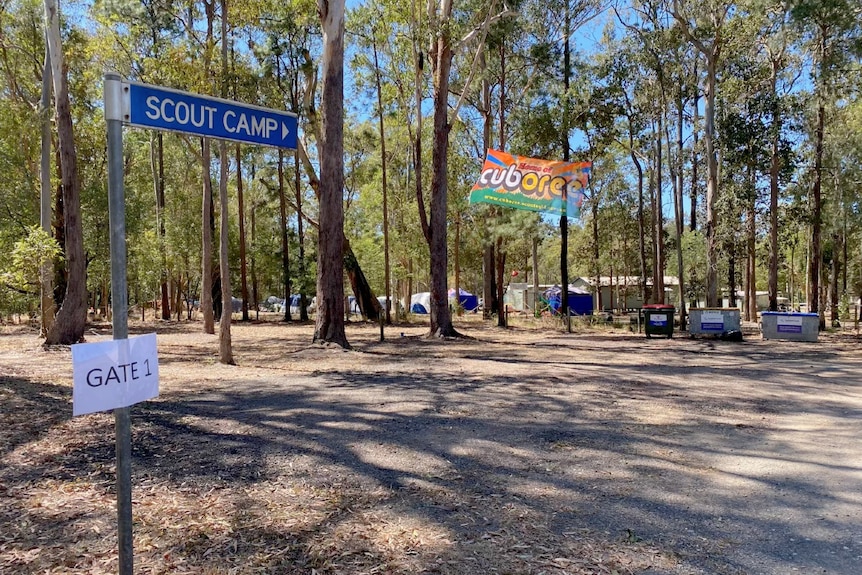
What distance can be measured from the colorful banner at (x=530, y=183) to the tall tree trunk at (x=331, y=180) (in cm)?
583

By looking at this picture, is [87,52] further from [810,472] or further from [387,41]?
[810,472]

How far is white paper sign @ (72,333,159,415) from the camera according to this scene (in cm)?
189

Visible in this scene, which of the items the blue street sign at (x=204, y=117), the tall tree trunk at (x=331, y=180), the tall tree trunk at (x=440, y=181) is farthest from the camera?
the tall tree trunk at (x=440, y=181)

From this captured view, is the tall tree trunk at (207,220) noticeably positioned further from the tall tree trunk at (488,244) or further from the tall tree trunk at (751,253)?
the tall tree trunk at (751,253)

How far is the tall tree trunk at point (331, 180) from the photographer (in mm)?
12938

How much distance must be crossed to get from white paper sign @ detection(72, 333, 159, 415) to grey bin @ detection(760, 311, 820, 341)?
19.0 metres

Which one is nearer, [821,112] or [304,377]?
[304,377]

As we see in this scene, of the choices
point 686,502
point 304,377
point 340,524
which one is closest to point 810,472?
point 686,502

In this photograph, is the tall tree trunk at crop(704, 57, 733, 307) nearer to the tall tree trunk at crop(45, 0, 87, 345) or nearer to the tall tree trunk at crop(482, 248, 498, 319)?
the tall tree trunk at crop(482, 248, 498, 319)

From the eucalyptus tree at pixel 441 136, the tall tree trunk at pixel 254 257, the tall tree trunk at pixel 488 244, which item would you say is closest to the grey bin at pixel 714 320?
the eucalyptus tree at pixel 441 136

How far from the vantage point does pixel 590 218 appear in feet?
133

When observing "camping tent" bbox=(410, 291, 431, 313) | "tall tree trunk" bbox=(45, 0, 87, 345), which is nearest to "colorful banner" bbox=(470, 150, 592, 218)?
"tall tree trunk" bbox=(45, 0, 87, 345)

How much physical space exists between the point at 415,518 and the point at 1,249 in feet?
57.2

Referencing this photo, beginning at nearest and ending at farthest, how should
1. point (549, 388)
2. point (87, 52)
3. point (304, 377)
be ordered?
point (549, 388), point (304, 377), point (87, 52)
